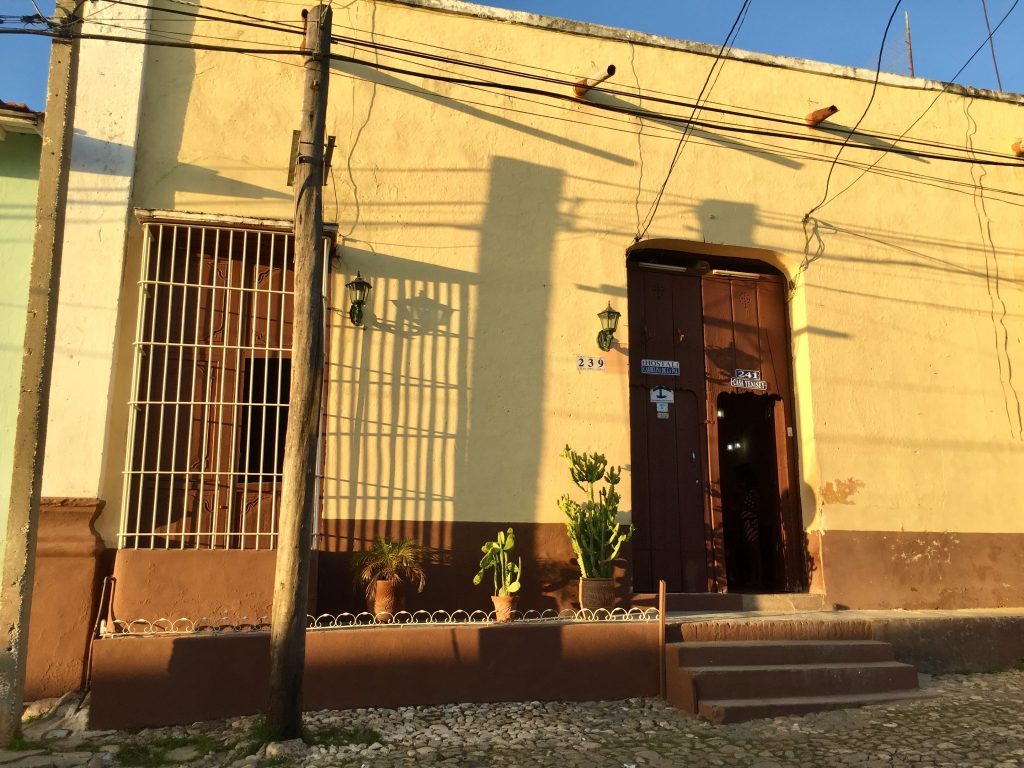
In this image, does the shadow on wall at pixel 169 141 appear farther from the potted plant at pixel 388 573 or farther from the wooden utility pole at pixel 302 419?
the potted plant at pixel 388 573

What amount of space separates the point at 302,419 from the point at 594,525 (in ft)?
9.52

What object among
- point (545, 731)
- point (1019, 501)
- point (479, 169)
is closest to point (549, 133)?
point (479, 169)

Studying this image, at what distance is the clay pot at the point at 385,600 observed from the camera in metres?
6.48

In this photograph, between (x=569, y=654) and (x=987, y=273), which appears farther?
(x=987, y=273)

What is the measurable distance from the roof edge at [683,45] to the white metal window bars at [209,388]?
292 cm

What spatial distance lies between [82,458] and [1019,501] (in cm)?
898

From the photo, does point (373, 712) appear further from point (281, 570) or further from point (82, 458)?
point (82, 458)

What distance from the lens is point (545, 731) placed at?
5.50 metres

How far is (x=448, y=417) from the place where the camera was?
24.1ft

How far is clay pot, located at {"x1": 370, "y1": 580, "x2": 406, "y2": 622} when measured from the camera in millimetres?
6476

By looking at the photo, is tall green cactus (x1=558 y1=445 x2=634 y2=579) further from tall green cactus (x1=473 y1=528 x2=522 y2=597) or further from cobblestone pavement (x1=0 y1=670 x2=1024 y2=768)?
cobblestone pavement (x1=0 y1=670 x2=1024 y2=768)

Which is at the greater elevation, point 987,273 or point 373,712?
point 987,273

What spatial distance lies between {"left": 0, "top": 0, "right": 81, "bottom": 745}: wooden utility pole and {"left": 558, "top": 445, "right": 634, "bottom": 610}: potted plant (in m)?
4.03

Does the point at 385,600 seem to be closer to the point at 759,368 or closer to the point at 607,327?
the point at 607,327
